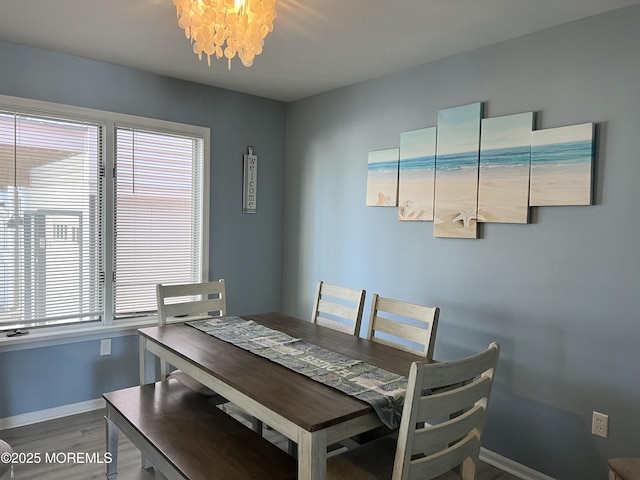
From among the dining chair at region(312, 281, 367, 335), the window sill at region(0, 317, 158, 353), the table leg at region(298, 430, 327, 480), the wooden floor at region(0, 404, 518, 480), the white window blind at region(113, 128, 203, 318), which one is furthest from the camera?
the white window blind at region(113, 128, 203, 318)

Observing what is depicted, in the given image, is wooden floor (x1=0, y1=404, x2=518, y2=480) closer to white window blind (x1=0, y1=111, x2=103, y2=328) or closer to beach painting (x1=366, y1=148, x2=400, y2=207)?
white window blind (x1=0, y1=111, x2=103, y2=328)

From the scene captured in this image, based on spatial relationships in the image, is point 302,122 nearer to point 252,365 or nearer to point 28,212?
point 28,212

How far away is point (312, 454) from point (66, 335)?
2.36m

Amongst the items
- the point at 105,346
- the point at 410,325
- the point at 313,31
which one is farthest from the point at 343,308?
the point at 105,346

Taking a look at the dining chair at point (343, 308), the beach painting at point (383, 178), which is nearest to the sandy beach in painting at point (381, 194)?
the beach painting at point (383, 178)

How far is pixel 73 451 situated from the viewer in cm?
264

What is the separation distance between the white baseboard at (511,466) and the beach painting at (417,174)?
1456 millimetres

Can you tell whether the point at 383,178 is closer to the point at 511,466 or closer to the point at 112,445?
the point at 511,466

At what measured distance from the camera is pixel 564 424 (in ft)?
7.72

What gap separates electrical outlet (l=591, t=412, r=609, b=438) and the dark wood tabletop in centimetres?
96

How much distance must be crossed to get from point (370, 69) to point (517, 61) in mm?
996

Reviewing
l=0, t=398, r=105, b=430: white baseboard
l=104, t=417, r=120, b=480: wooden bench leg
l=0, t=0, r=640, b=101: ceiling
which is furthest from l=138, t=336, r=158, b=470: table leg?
l=0, t=0, r=640, b=101: ceiling

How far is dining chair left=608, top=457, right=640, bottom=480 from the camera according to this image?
5.64 feet

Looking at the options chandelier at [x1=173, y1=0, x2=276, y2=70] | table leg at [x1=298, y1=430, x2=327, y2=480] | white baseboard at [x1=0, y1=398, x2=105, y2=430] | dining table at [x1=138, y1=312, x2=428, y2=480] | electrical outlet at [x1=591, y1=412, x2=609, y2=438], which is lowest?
white baseboard at [x1=0, y1=398, x2=105, y2=430]
